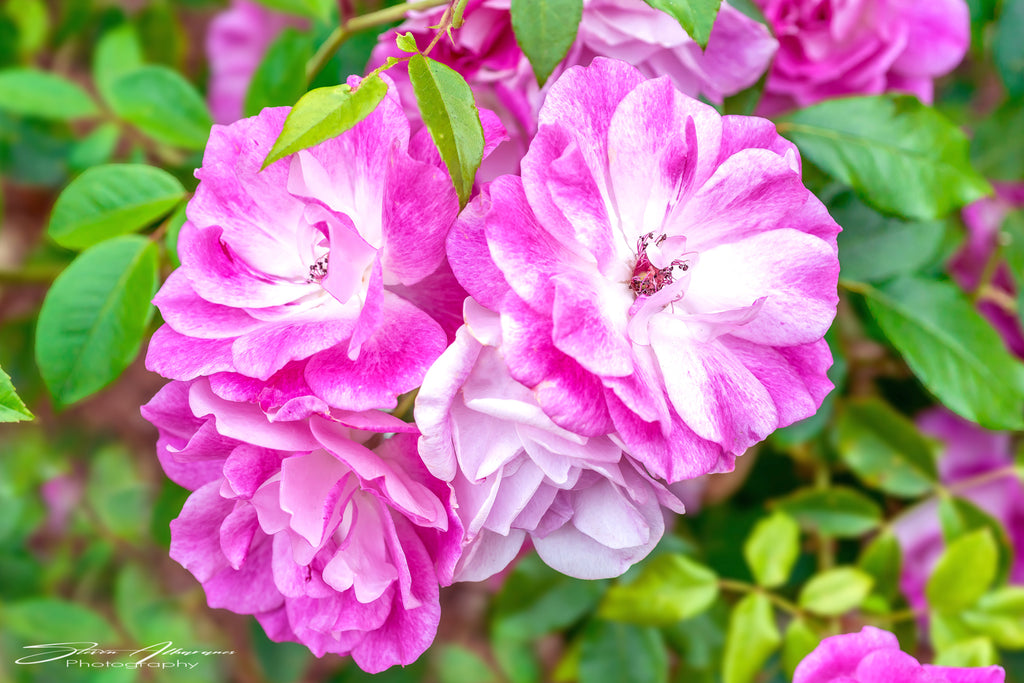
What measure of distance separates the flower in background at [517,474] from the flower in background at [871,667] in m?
0.16

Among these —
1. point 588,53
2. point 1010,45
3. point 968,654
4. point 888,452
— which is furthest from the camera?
point 888,452

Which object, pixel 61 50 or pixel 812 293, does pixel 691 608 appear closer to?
pixel 812 293

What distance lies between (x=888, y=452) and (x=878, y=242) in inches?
10.8

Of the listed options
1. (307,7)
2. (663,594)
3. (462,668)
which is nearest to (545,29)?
(307,7)

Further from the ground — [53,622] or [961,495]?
[961,495]

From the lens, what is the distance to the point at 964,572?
2.76 feet

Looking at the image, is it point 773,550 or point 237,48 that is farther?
point 237,48

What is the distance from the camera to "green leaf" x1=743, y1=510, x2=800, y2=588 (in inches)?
33.6

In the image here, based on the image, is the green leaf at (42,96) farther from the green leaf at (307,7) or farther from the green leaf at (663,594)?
the green leaf at (663,594)

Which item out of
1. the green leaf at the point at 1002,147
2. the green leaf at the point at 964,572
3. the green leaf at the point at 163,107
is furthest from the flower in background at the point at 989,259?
the green leaf at the point at 163,107

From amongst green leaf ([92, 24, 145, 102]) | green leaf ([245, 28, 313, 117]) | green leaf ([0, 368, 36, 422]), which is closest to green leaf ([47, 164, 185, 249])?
green leaf ([245, 28, 313, 117])

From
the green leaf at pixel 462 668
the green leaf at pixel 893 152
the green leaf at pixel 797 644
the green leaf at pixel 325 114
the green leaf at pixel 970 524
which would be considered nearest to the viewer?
the green leaf at pixel 325 114

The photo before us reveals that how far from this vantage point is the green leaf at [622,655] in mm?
898

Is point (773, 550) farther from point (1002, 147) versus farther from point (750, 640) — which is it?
point (1002, 147)
